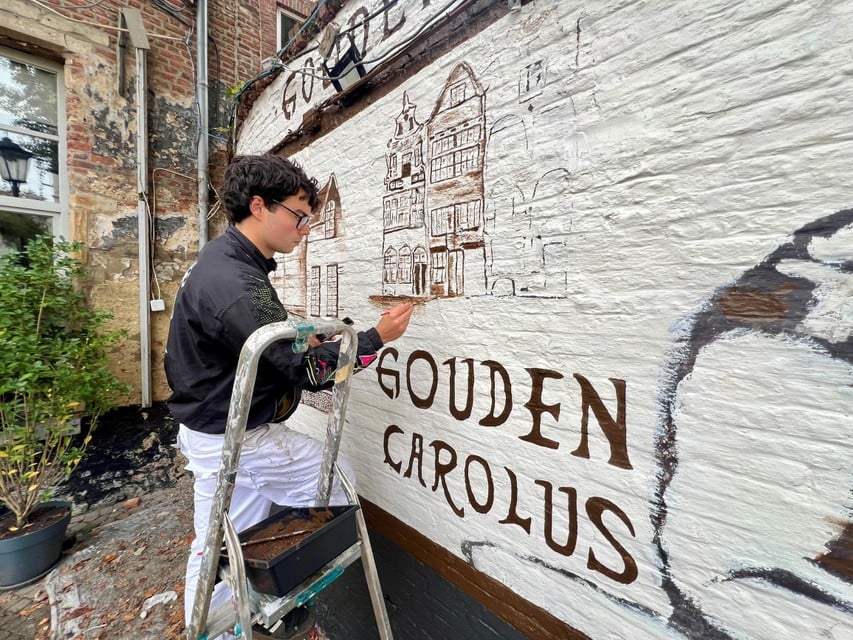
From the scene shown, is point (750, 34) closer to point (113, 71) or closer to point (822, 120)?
point (822, 120)

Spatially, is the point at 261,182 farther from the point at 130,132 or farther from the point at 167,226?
the point at 130,132

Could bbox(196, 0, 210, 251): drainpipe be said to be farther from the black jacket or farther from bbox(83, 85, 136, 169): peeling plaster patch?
the black jacket

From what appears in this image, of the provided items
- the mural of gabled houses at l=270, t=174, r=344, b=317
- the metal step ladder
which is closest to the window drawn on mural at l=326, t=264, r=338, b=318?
the mural of gabled houses at l=270, t=174, r=344, b=317

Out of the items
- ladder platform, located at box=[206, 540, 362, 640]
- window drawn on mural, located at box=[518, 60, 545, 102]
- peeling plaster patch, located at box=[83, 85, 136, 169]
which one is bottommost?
ladder platform, located at box=[206, 540, 362, 640]

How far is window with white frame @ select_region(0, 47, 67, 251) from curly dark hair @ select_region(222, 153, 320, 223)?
4.05m

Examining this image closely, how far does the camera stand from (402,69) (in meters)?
2.02

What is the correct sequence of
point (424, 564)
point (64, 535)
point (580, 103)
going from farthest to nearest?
point (64, 535) → point (424, 564) → point (580, 103)

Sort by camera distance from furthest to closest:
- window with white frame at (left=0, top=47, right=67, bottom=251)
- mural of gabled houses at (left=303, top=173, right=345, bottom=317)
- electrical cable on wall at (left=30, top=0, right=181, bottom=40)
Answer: window with white frame at (left=0, top=47, right=67, bottom=251) → electrical cable on wall at (left=30, top=0, right=181, bottom=40) → mural of gabled houses at (left=303, top=173, right=345, bottom=317)

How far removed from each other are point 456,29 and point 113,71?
15.4ft

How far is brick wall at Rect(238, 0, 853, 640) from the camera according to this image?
919mm

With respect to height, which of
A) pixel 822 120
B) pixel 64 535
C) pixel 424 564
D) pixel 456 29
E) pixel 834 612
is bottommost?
pixel 64 535

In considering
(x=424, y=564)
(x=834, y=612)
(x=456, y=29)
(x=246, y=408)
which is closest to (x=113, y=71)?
(x=456, y=29)

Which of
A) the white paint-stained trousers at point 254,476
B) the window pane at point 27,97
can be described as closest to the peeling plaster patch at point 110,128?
the window pane at point 27,97

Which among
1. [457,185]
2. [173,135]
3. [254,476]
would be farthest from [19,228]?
[457,185]
